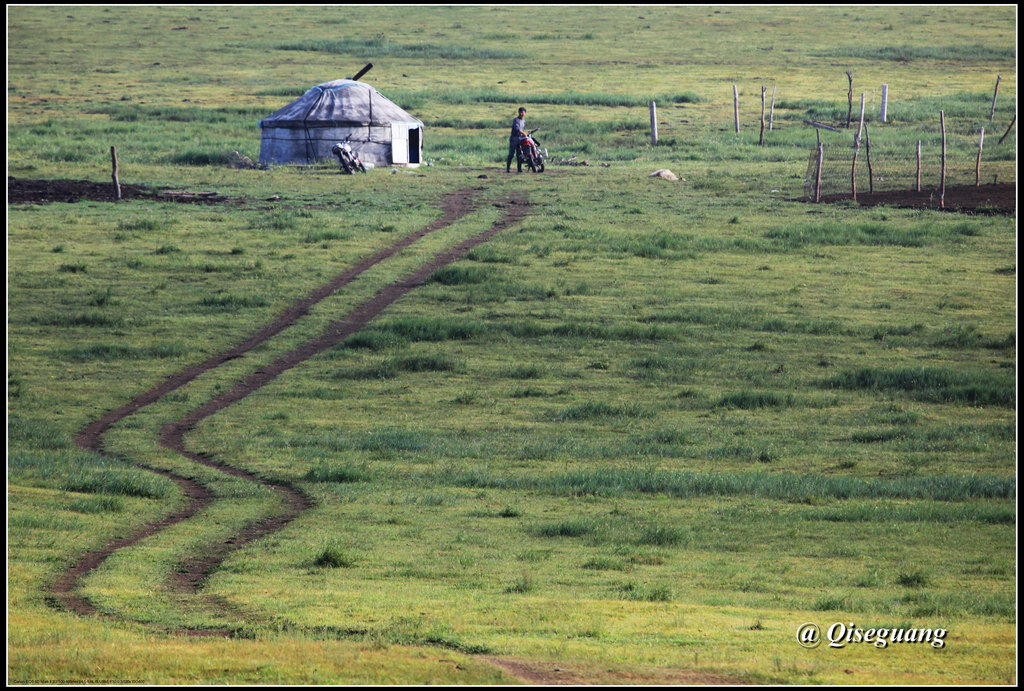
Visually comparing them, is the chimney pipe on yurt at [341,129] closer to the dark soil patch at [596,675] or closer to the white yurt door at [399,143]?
the white yurt door at [399,143]

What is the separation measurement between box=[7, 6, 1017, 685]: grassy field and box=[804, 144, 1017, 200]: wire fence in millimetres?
1062

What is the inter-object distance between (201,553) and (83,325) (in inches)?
535

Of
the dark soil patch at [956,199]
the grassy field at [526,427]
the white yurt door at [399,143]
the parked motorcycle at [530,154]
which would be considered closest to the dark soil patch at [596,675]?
the grassy field at [526,427]

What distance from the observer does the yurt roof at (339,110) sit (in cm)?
4869

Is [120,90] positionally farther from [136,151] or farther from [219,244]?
[219,244]

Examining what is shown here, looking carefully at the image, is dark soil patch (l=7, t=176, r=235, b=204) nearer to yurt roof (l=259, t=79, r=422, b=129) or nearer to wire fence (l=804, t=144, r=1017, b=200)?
yurt roof (l=259, t=79, r=422, b=129)

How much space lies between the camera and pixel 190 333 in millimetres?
24438

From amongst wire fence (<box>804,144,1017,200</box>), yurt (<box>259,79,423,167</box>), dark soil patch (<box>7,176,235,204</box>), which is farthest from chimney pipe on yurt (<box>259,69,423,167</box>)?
wire fence (<box>804,144,1017,200</box>)

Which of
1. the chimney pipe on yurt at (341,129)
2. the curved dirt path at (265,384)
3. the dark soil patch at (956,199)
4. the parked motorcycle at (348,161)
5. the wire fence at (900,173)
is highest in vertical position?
the chimney pipe on yurt at (341,129)

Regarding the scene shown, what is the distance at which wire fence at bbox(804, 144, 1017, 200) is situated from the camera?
41250mm

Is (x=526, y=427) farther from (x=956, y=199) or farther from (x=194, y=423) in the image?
(x=956, y=199)

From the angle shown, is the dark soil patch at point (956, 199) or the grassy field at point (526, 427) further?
the dark soil patch at point (956, 199)

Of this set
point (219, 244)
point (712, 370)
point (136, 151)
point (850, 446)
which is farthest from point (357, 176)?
point (850, 446)

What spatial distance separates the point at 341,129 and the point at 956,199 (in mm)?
23271
